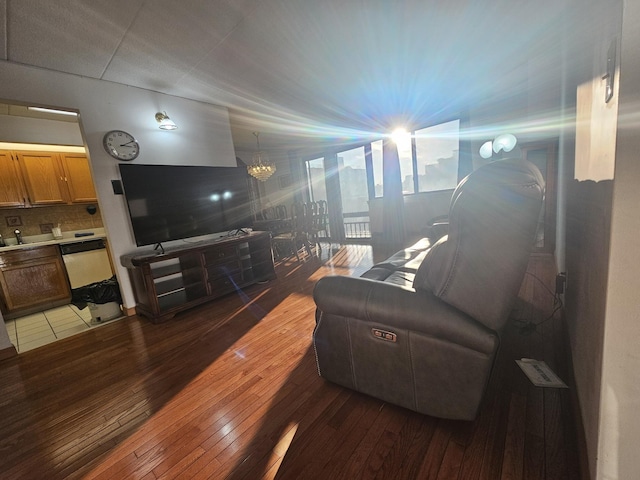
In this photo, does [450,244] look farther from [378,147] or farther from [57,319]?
[378,147]

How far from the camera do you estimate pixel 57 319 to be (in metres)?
3.07

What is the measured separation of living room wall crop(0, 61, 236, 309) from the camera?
2.31 meters

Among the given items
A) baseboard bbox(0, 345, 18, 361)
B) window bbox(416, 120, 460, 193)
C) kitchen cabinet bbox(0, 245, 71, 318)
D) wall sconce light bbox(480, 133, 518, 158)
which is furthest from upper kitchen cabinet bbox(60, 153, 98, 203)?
wall sconce light bbox(480, 133, 518, 158)

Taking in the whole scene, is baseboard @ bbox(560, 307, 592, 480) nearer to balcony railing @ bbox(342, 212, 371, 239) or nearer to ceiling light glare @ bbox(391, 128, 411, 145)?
ceiling light glare @ bbox(391, 128, 411, 145)

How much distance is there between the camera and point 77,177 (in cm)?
382

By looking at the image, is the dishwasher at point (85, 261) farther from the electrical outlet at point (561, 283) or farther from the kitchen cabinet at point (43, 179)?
the electrical outlet at point (561, 283)

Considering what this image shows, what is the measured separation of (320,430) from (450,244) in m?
1.00

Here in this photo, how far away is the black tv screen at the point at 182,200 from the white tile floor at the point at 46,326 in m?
1.15

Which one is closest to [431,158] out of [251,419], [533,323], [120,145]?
[533,323]

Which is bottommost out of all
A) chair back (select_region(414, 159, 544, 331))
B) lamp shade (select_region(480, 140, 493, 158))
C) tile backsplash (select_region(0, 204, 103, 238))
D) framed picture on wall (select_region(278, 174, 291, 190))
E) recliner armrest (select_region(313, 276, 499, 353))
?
recliner armrest (select_region(313, 276, 499, 353))

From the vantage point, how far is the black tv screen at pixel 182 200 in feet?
8.84

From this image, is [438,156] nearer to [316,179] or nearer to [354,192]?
[354,192]

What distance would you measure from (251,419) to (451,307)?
3.60 feet

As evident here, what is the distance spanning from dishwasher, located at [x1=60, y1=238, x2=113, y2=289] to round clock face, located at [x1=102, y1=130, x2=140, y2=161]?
1.85m
